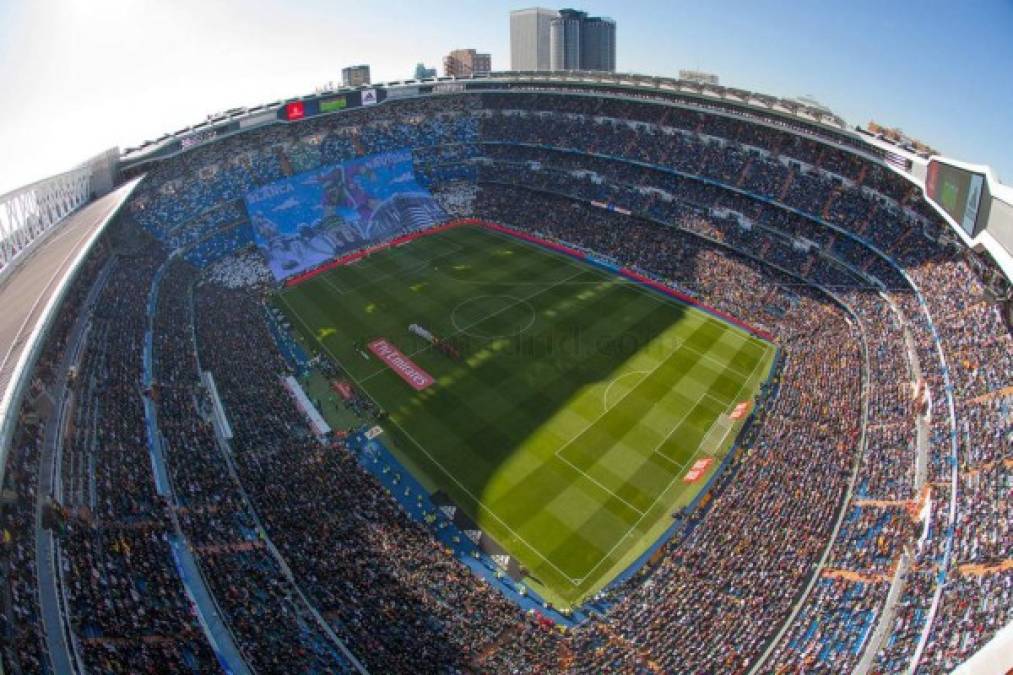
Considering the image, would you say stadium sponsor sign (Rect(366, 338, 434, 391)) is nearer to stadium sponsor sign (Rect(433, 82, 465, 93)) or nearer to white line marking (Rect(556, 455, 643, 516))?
white line marking (Rect(556, 455, 643, 516))

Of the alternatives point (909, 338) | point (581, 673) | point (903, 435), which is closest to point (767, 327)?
point (909, 338)

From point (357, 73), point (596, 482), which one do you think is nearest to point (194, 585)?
point (596, 482)

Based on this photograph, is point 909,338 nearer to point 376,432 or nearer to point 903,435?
point 903,435

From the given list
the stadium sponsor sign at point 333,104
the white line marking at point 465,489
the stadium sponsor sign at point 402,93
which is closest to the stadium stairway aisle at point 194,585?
the white line marking at point 465,489

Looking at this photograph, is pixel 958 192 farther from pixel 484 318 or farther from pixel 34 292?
pixel 34 292

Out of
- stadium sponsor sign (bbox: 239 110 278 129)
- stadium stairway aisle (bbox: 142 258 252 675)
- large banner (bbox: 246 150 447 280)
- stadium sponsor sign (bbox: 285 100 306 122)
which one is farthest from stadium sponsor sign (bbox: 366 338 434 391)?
stadium sponsor sign (bbox: 285 100 306 122)

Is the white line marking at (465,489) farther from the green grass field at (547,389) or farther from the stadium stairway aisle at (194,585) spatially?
the stadium stairway aisle at (194,585)
